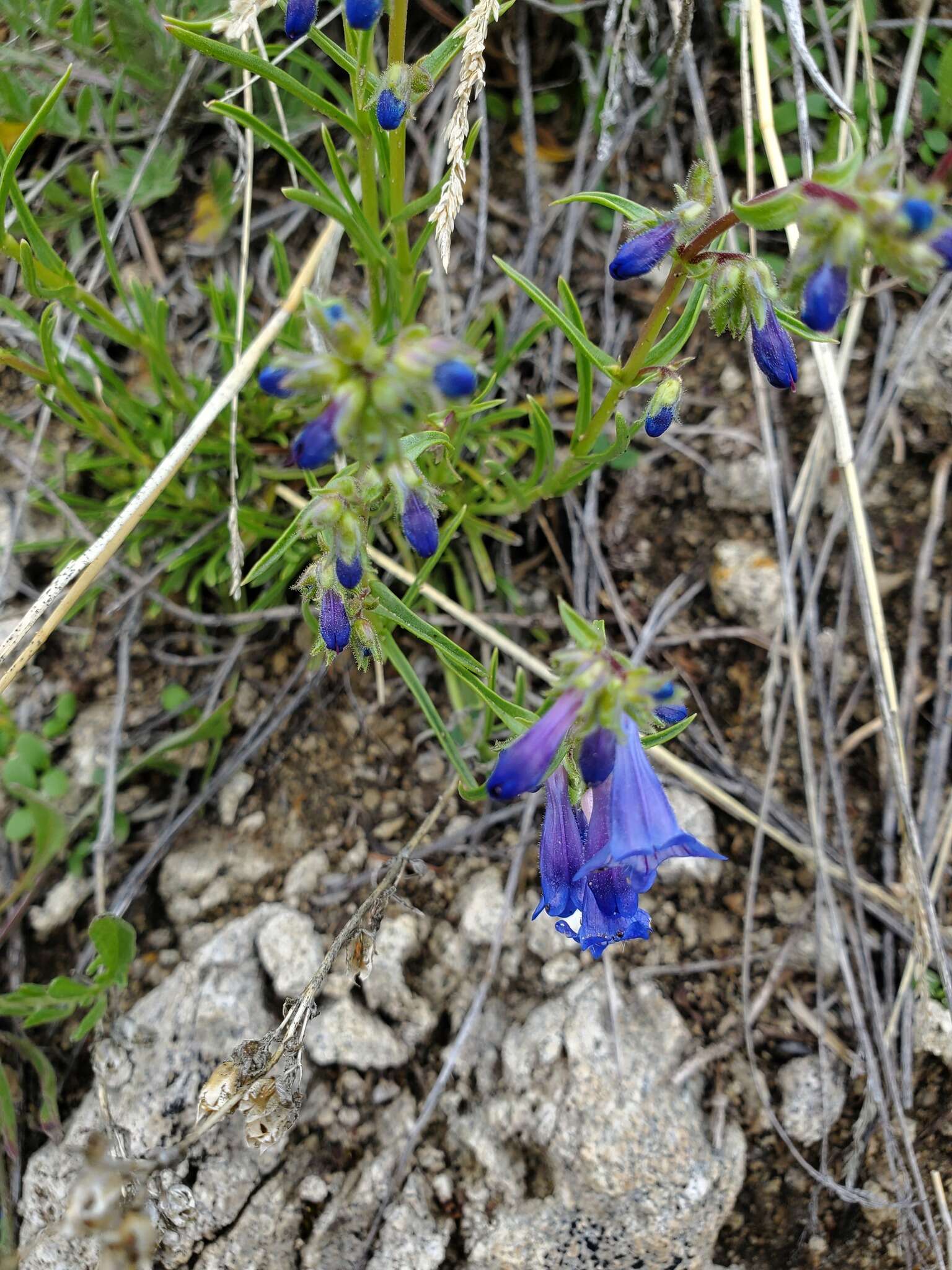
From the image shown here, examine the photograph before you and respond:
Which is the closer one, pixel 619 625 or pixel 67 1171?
pixel 67 1171

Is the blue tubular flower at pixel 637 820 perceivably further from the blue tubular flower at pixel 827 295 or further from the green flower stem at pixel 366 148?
the green flower stem at pixel 366 148

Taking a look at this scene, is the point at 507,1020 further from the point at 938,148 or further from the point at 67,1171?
the point at 938,148

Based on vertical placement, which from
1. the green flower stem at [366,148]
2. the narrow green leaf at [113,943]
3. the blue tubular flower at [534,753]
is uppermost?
the green flower stem at [366,148]

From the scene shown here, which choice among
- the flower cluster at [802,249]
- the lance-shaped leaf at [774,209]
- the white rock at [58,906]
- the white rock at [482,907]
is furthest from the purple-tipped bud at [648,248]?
the white rock at [58,906]

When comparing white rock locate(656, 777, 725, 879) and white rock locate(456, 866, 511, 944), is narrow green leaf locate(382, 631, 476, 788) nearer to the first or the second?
white rock locate(456, 866, 511, 944)

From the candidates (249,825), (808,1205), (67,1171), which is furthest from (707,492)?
(67,1171)
